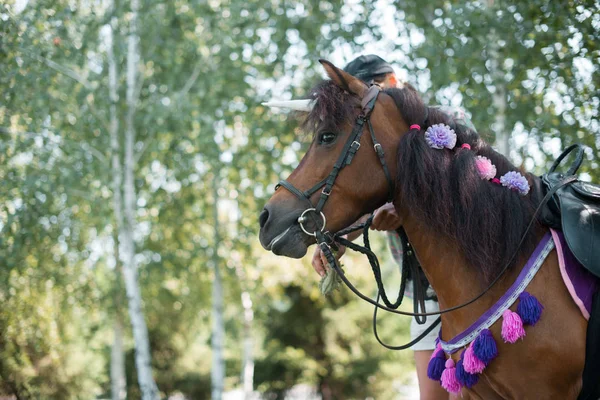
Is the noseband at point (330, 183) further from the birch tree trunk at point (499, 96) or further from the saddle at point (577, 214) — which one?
the birch tree trunk at point (499, 96)

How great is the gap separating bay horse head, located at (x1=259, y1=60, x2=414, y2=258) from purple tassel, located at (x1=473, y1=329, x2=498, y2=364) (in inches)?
28.9

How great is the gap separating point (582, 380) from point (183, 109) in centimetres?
934

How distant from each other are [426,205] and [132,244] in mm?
8815

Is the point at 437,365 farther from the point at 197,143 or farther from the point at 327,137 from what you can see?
the point at 197,143

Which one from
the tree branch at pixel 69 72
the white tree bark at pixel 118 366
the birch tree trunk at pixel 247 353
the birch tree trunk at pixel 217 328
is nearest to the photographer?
the tree branch at pixel 69 72

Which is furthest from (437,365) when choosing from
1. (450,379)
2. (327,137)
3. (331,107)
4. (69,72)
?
(69,72)

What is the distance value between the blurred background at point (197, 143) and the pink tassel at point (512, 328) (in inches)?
111

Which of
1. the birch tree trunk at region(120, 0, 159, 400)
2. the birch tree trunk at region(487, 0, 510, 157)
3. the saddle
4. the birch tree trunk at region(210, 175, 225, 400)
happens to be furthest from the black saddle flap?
the birch tree trunk at region(210, 175, 225, 400)

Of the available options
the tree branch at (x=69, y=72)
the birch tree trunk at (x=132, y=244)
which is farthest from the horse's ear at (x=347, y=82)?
the tree branch at (x=69, y=72)

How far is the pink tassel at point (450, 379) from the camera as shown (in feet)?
9.01

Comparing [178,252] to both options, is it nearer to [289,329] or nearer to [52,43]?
[289,329]

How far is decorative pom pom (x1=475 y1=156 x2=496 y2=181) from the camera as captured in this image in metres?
2.66

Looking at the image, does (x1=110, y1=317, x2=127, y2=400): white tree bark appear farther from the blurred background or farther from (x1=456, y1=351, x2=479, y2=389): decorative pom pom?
(x1=456, y1=351, x2=479, y2=389): decorative pom pom

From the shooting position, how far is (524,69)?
6871 millimetres
